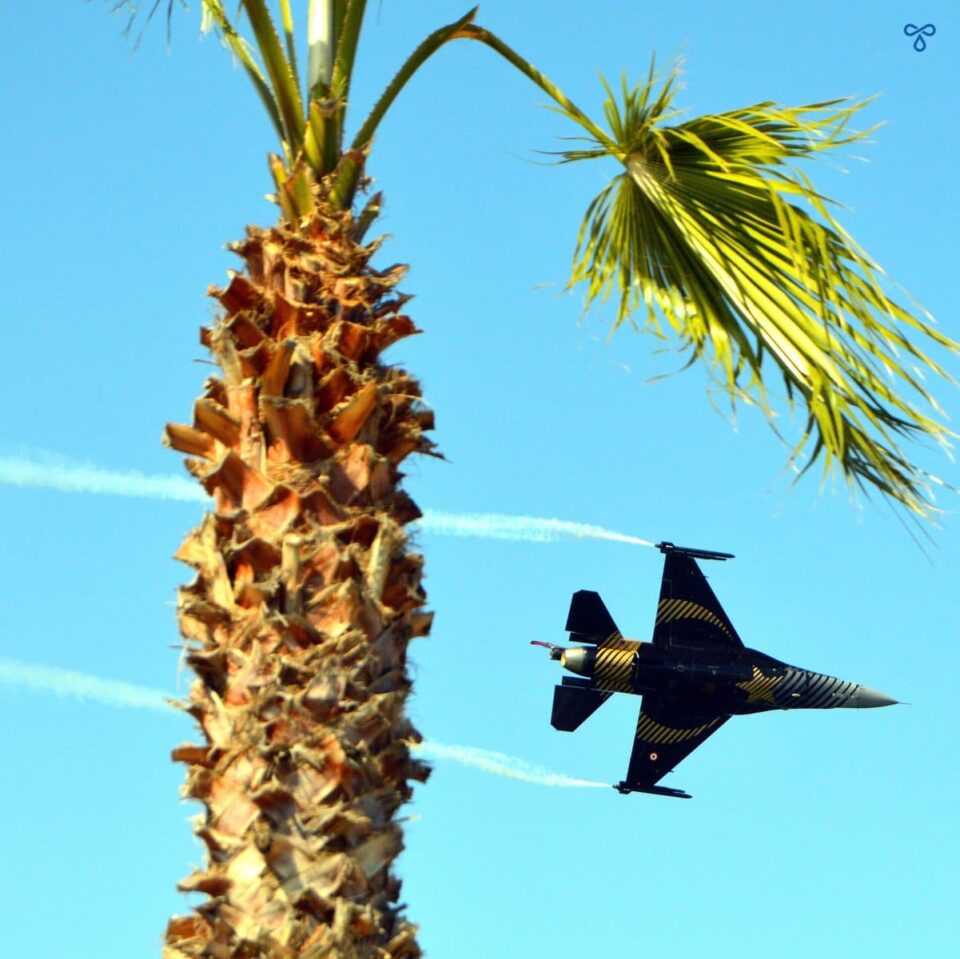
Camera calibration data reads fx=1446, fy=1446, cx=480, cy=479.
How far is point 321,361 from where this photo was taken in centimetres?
535

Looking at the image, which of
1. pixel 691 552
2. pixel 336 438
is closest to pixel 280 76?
pixel 336 438

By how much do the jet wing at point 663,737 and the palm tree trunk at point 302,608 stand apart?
20.7m

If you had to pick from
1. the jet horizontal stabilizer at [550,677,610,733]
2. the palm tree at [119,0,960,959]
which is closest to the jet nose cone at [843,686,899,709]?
the jet horizontal stabilizer at [550,677,610,733]

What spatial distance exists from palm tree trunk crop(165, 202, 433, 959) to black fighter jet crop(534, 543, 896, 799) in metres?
18.2

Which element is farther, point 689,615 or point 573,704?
point 689,615

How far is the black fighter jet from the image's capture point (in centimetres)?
2422

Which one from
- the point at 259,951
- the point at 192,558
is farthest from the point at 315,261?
the point at 259,951

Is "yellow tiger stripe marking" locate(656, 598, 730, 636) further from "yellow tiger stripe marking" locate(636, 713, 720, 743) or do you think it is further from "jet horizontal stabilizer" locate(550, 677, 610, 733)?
"yellow tiger stripe marking" locate(636, 713, 720, 743)

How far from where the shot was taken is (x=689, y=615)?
25.1 metres

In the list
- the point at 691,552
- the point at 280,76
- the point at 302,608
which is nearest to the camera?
the point at 302,608

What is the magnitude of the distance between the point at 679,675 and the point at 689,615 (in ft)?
3.65

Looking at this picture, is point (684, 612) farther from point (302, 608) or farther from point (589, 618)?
point (302, 608)

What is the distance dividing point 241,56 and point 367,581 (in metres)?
2.69

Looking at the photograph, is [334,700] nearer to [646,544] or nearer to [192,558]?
[192,558]
